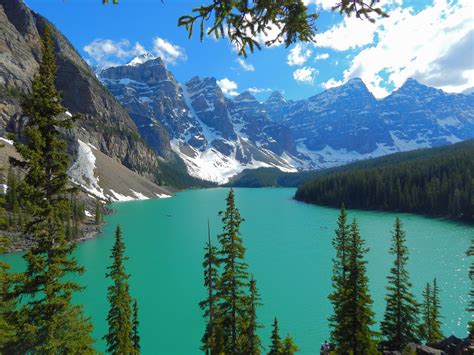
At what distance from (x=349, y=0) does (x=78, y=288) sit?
13209 millimetres

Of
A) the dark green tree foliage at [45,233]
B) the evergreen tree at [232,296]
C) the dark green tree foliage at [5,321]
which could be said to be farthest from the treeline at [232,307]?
→ the dark green tree foliage at [5,321]

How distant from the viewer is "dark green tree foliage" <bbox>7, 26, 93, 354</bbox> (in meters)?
10.7

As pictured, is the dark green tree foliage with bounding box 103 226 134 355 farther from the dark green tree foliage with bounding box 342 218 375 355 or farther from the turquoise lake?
the dark green tree foliage with bounding box 342 218 375 355

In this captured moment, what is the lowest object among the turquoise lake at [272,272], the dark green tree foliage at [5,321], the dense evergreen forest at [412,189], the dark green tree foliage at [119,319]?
the turquoise lake at [272,272]

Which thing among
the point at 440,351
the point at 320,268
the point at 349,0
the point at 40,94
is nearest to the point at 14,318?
the point at 40,94

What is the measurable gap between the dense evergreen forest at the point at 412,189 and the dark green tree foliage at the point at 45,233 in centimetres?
9966

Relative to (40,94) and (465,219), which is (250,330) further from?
(465,219)

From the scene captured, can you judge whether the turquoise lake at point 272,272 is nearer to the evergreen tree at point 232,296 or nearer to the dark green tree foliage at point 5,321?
the evergreen tree at point 232,296

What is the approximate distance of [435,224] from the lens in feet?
263

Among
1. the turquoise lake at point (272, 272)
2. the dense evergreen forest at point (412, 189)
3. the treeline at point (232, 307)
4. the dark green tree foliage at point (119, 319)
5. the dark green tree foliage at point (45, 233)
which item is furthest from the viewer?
the dense evergreen forest at point (412, 189)

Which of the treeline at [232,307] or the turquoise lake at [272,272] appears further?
the turquoise lake at [272,272]

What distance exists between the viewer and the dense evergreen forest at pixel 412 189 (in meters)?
91.3

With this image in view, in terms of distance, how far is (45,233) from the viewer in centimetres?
1138

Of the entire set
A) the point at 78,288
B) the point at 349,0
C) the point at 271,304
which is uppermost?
the point at 349,0
